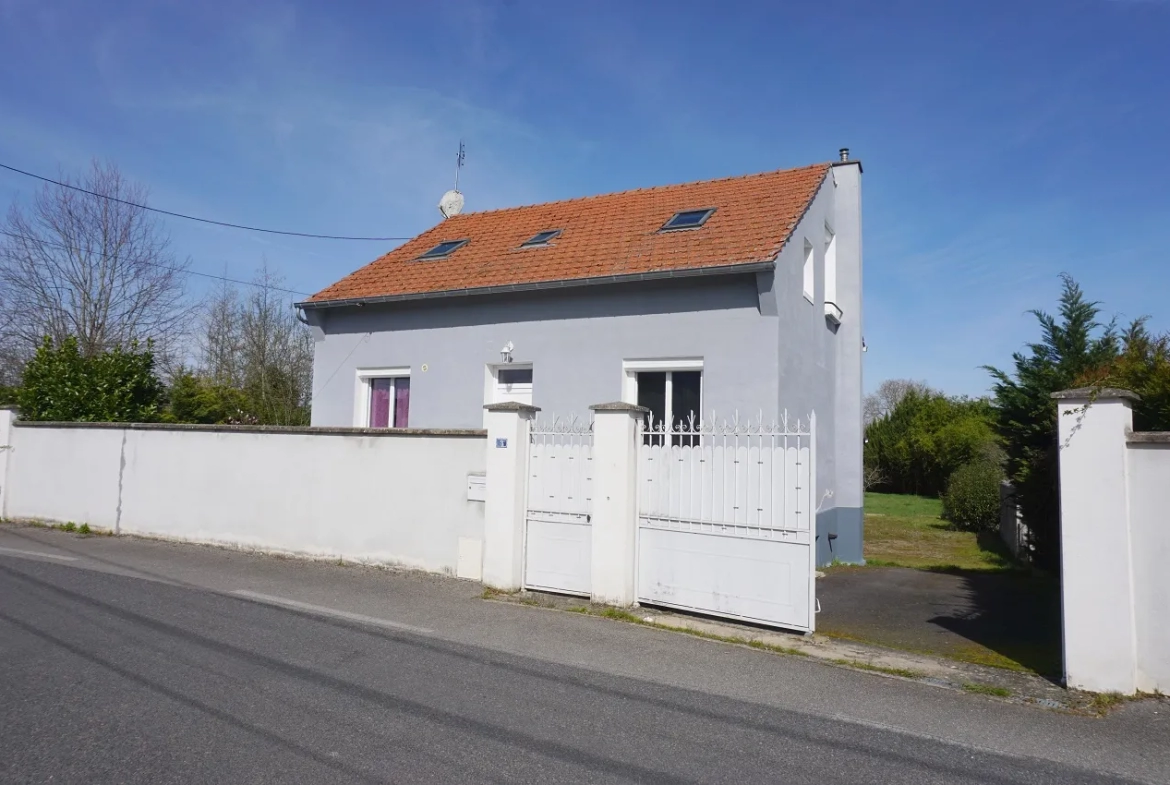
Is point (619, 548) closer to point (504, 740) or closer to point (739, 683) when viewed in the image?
point (739, 683)

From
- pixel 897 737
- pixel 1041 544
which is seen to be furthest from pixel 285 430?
pixel 1041 544

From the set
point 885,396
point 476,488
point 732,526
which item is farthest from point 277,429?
point 885,396

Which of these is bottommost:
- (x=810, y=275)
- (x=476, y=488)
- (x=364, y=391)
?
(x=476, y=488)

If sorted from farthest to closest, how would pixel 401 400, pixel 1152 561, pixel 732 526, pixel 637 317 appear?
pixel 401 400 → pixel 637 317 → pixel 732 526 → pixel 1152 561

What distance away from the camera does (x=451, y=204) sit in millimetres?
17859

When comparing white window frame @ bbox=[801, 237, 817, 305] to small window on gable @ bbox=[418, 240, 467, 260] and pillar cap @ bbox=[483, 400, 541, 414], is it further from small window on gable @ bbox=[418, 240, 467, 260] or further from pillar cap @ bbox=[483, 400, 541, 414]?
small window on gable @ bbox=[418, 240, 467, 260]

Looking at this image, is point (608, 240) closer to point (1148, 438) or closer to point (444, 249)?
point (444, 249)

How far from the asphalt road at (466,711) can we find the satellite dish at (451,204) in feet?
39.1

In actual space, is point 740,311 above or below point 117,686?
above

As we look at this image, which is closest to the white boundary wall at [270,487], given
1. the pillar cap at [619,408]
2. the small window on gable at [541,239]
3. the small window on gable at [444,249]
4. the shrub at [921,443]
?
the pillar cap at [619,408]

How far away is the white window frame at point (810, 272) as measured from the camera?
12.1 m

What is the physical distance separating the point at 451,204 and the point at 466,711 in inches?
574

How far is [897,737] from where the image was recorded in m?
4.68

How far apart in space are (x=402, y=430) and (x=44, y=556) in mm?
5213
